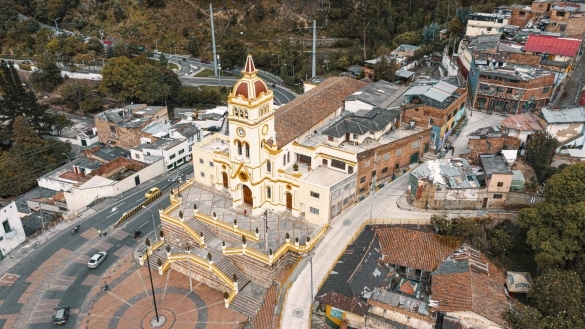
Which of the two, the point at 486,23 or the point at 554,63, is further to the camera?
the point at 486,23

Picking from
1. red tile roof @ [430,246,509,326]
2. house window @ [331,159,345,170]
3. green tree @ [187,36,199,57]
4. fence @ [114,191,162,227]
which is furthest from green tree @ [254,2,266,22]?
red tile roof @ [430,246,509,326]

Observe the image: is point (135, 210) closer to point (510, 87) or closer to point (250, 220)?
point (250, 220)

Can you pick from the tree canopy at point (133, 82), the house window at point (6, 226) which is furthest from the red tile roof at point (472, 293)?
the tree canopy at point (133, 82)

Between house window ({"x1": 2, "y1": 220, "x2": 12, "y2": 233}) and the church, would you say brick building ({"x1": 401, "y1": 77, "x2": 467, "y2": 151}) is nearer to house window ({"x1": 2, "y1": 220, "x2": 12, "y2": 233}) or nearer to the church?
the church

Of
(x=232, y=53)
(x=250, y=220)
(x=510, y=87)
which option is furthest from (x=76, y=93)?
(x=510, y=87)

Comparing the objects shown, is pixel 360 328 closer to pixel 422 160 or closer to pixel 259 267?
pixel 259 267

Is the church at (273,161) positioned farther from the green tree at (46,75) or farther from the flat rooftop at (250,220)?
the green tree at (46,75)
